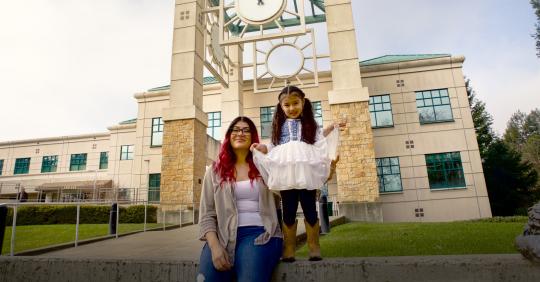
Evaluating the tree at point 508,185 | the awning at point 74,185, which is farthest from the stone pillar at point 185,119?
the tree at point 508,185

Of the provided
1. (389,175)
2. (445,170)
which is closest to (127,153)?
(389,175)

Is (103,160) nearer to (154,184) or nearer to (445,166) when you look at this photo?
(154,184)

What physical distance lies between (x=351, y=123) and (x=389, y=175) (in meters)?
4.72

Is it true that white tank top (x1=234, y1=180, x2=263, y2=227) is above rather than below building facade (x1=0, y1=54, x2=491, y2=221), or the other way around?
below

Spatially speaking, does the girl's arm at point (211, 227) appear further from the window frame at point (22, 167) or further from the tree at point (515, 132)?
→ the tree at point (515, 132)

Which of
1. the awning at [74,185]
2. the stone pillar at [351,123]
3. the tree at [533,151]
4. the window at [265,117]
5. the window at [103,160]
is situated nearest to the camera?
the stone pillar at [351,123]

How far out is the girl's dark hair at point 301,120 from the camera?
111 inches

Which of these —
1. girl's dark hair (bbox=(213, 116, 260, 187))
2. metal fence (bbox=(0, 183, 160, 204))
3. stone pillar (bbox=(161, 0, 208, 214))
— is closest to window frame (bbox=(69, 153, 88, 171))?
metal fence (bbox=(0, 183, 160, 204))

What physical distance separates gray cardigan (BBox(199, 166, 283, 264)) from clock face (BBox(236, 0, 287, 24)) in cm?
1268

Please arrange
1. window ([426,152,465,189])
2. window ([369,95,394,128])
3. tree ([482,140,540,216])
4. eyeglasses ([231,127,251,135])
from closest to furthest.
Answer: eyeglasses ([231,127,251,135]) < window ([426,152,465,189]) < window ([369,95,394,128]) < tree ([482,140,540,216])

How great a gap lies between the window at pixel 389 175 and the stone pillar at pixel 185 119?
893 centimetres

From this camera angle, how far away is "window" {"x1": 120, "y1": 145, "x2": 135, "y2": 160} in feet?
68.0

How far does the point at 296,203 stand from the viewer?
8.62 feet

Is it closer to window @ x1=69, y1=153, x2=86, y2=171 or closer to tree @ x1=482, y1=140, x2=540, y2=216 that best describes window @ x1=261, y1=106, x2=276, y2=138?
tree @ x1=482, y1=140, x2=540, y2=216
